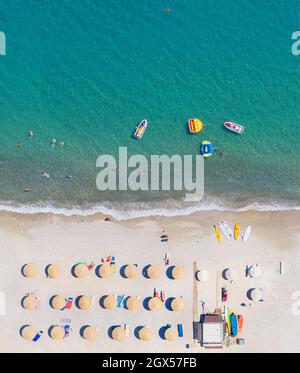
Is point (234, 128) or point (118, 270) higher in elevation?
point (234, 128)

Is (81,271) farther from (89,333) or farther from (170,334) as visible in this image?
(170,334)

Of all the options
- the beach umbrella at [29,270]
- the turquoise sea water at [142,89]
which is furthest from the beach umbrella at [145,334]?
the turquoise sea water at [142,89]

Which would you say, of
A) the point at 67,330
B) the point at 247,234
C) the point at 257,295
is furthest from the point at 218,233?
the point at 67,330

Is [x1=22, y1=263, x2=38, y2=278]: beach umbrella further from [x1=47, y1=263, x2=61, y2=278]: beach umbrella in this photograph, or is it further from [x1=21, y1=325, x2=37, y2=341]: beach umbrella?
[x1=21, y1=325, x2=37, y2=341]: beach umbrella

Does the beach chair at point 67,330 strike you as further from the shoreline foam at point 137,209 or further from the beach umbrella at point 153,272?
the shoreline foam at point 137,209

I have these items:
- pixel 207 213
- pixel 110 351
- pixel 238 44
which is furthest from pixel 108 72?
pixel 110 351

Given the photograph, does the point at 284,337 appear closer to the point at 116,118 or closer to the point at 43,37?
A: the point at 116,118
